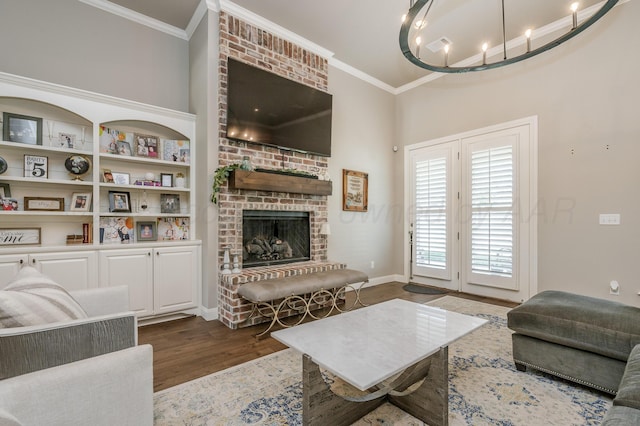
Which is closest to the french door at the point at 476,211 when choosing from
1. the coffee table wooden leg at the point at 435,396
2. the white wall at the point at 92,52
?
the coffee table wooden leg at the point at 435,396

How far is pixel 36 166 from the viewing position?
9.11ft

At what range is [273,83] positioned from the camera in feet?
12.0

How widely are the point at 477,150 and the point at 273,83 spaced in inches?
118

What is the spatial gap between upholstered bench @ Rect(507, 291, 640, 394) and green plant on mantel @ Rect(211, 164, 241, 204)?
2.85 meters

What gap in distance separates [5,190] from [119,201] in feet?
2.81

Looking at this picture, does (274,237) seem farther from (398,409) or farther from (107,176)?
(398,409)

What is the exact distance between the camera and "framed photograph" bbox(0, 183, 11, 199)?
8.70 ft

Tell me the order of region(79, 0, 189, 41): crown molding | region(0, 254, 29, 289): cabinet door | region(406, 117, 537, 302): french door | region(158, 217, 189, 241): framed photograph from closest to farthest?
region(0, 254, 29, 289): cabinet door → region(79, 0, 189, 41): crown molding → region(158, 217, 189, 241): framed photograph → region(406, 117, 537, 302): french door

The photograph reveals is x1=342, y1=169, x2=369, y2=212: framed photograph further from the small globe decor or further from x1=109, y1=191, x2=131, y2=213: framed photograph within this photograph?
the small globe decor

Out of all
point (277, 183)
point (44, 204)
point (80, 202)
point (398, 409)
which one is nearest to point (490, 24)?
point (277, 183)

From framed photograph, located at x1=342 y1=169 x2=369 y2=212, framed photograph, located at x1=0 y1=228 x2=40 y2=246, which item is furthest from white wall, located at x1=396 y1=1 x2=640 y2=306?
framed photograph, located at x1=0 y1=228 x2=40 y2=246

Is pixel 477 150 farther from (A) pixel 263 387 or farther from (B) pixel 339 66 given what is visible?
(A) pixel 263 387

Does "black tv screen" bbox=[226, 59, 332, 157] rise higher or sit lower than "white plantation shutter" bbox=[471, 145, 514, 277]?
higher

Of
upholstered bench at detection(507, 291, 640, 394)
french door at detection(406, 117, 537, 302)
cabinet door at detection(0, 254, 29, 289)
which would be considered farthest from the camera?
french door at detection(406, 117, 537, 302)
